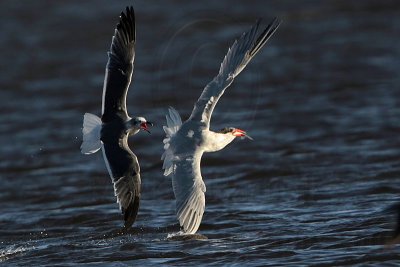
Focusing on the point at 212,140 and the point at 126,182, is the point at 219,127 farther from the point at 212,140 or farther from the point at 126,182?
the point at 126,182

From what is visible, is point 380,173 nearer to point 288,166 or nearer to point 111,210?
point 288,166

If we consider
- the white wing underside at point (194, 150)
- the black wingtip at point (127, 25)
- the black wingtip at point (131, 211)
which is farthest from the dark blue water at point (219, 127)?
the black wingtip at point (127, 25)

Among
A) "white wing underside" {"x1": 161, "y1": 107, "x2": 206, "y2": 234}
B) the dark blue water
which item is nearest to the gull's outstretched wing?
"white wing underside" {"x1": 161, "y1": 107, "x2": 206, "y2": 234}

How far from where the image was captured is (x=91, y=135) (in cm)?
1159

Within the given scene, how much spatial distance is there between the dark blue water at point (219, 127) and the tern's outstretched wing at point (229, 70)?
1290 millimetres

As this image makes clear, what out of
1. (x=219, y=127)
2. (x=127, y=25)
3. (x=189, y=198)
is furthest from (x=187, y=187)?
(x=219, y=127)

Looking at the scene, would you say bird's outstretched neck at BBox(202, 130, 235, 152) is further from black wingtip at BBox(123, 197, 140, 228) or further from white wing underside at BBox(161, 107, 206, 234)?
black wingtip at BBox(123, 197, 140, 228)

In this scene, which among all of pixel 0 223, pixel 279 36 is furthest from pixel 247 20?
pixel 0 223

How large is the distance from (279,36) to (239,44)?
37.1 ft

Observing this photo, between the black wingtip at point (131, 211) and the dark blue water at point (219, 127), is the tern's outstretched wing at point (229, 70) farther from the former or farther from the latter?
the dark blue water at point (219, 127)

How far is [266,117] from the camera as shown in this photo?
59.3ft

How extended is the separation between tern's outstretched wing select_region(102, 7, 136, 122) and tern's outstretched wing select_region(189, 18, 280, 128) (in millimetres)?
770

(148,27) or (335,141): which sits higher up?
(148,27)

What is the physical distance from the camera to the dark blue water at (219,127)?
11734mm
